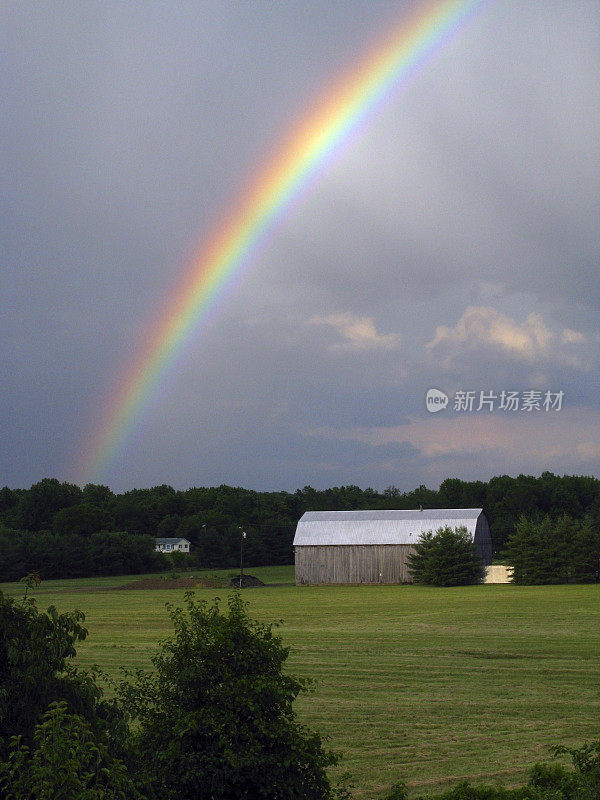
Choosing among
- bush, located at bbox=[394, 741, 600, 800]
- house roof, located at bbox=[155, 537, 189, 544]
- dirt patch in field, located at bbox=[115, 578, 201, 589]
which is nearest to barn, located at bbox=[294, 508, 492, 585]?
dirt patch in field, located at bbox=[115, 578, 201, 589]

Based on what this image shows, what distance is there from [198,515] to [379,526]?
224 feet

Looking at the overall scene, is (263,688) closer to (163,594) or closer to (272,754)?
(272,754)

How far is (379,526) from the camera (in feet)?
279

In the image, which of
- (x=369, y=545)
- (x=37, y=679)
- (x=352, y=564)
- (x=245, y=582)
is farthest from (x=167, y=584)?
(x=37, y=679)

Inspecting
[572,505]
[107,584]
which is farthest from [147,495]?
[107,584]

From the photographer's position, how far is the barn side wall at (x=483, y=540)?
273 ft

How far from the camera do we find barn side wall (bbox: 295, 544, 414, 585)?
8262 cm

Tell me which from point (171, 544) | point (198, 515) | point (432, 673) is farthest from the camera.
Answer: point (171, 544)

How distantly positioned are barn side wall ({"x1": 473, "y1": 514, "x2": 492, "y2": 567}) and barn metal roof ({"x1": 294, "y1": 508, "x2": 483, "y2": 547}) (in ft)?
2.27

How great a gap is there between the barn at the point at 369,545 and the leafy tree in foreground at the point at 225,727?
237ft

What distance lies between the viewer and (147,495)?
190 m

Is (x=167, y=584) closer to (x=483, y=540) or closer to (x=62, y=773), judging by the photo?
(x=483, y=540)

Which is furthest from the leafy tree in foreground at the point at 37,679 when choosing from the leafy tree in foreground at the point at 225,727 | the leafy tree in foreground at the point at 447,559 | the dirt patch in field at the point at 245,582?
the leafy tree in foreground at the point at 447,559

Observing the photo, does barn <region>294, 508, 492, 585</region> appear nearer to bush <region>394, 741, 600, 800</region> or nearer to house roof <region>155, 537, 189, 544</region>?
bush <region>394, 741, 600, 800</region>
